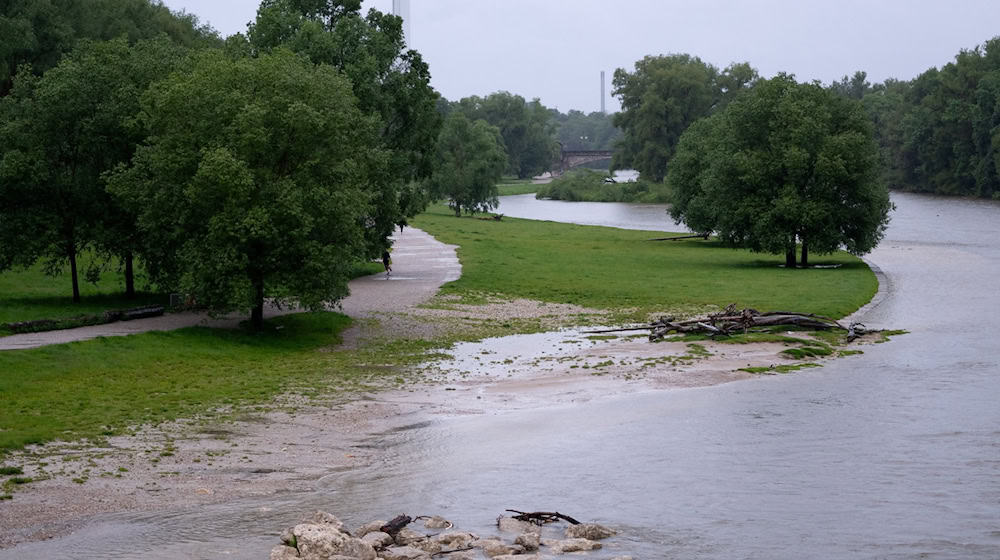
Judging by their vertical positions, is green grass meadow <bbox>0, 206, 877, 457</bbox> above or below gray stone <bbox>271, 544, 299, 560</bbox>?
above

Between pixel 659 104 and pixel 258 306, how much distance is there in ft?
354

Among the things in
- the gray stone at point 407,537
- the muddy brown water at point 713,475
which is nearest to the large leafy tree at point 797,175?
the muddy brown water at point 713,475

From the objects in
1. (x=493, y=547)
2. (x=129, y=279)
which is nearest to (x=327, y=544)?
(x=493, y=547)

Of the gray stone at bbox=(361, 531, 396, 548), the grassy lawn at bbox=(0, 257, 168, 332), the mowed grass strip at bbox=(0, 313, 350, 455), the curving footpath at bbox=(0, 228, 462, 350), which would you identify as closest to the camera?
the gray stone at bbox=(361, 531, 396, 548)

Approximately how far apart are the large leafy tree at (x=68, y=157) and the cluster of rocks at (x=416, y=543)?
79.1ft

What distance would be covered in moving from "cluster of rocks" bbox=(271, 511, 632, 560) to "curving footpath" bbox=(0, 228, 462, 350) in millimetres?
16769

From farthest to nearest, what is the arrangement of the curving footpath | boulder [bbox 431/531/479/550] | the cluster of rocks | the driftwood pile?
the driftwood pile → the curving footpath → boulder [bbox 431/531/479/550] → the cluster of rocks

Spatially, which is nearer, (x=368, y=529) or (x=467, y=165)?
(x=368, y=529)

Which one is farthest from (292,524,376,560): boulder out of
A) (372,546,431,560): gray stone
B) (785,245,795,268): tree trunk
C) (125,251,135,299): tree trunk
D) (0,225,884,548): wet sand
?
(785,245,795,268): tree trunk

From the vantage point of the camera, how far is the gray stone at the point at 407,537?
1579 cm

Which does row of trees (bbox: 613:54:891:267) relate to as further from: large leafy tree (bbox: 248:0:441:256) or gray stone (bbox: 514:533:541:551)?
gray stone (bbox: 514:533:541:551)

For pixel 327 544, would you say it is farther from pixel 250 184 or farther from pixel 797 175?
pixel 797 175

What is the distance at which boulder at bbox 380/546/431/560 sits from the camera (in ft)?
49.1

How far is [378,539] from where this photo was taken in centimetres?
1555
